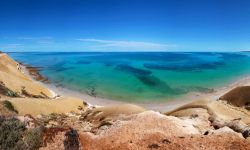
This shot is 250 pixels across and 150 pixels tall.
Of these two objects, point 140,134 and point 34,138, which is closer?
point 34,138

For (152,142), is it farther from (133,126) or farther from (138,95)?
(138,95)

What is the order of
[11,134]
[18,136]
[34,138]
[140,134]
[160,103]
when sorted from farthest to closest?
[160,103] → [140,134] → [34,138] → [18,136] → [11,134]

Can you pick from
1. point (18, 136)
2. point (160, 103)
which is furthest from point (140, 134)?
point (160, 103)

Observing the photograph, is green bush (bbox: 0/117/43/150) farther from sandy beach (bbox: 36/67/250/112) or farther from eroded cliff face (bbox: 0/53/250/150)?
sandy beach (bbox: 36/67/250/112)

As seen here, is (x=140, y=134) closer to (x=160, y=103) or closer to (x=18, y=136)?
(x=18, y=136)

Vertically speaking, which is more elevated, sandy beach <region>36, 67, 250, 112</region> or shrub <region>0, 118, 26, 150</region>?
shrub <region>0, 118, 26, 150</region>

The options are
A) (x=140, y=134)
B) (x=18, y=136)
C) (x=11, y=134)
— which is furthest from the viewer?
(x=140, y=134)

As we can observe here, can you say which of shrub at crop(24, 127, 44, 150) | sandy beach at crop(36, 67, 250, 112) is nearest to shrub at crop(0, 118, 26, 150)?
shrub at crop(24, 127, 44, 150)

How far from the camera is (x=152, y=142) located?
48.3 ft

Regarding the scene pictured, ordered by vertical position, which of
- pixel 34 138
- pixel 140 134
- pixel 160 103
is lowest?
pixel 160 103

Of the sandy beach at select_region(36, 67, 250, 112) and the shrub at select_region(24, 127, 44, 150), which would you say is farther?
the sandy beach at select_region(36, 67, 250, 112)

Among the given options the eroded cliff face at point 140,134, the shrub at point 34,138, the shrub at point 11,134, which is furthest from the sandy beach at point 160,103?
the shrub at point 11,134

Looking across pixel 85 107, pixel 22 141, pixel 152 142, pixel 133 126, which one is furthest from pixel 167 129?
pixel 85 107

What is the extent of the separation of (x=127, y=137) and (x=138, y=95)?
138ft
